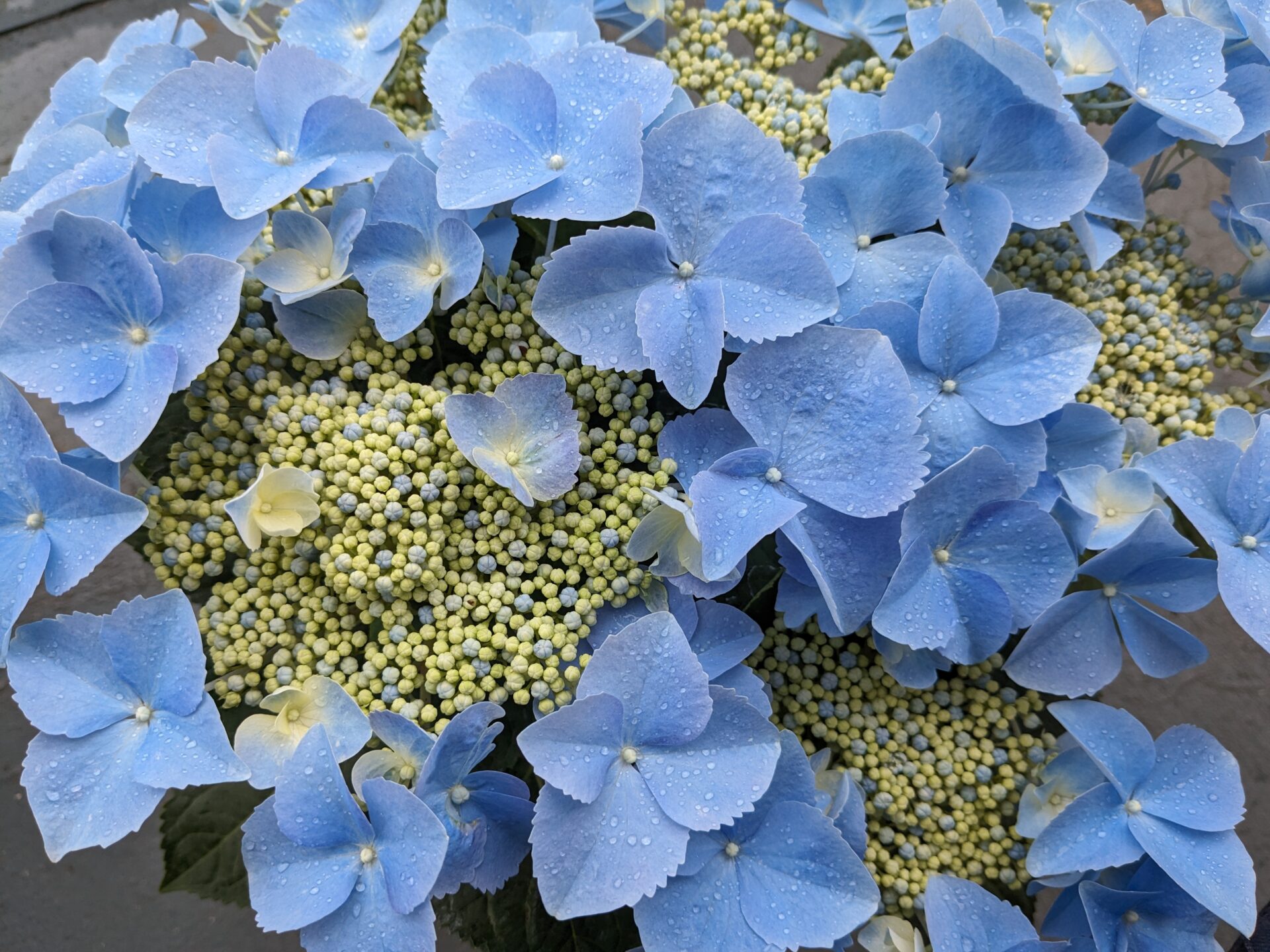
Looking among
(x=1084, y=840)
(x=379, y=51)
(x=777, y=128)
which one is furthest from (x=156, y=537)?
(x=1084, y=840)

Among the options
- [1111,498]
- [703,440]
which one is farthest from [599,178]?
[1111,498]

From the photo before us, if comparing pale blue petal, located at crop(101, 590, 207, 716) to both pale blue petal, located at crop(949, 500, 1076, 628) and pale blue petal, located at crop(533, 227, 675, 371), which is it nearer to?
pale blue petal, located at crop(533, 227, 675, 371)

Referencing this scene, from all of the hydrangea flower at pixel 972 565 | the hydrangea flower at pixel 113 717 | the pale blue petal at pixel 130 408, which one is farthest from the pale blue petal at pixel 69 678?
the hydrangea flower at pixel 972 565

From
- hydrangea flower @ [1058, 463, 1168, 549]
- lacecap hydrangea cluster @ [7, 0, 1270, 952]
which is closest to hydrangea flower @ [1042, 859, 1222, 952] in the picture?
lacecap hydrangea cluster @ [7, 0, 1270, 952]

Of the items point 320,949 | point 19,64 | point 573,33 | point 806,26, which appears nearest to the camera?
point 320,949

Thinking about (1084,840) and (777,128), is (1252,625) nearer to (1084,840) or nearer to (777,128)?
(1084,840)
